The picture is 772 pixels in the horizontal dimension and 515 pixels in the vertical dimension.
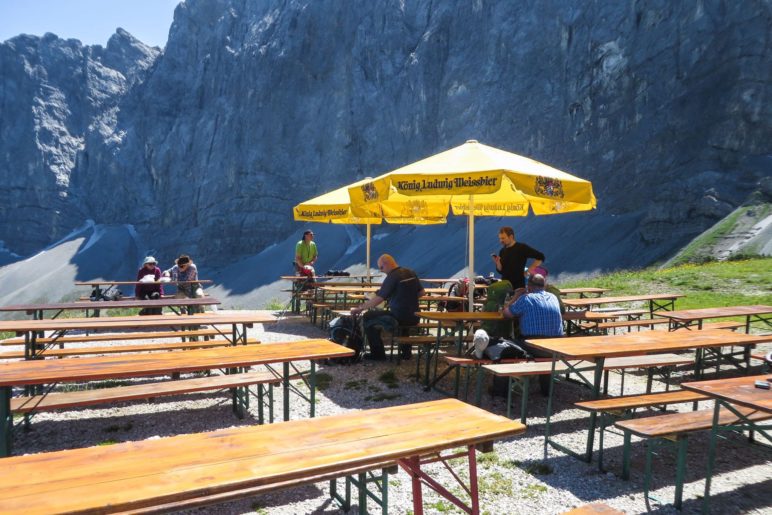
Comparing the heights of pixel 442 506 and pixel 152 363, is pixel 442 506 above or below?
below

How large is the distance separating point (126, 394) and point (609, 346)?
4.44 m

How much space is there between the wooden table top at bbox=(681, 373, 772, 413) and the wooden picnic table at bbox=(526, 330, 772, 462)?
2.93 feet

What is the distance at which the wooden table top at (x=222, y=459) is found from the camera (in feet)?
6.64

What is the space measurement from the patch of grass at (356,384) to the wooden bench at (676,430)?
3.34 m

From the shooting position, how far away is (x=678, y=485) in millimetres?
3689

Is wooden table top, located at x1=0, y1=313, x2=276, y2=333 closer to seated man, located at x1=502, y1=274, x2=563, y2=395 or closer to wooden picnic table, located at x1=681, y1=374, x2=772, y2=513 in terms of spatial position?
seated man, located at x1=502, y1=274, x2=563, y2=395

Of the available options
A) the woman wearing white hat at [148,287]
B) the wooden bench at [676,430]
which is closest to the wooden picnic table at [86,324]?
the wooden bench at [676,430]

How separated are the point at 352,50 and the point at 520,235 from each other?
109 feet

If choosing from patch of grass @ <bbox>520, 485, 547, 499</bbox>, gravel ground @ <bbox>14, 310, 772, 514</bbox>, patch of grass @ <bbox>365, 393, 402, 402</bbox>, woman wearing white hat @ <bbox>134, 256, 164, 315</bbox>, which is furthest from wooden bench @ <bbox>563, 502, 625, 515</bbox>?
woman wearing white hat @ <bbox>134, 256, 164, 315</bbox>

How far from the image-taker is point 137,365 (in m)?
4.39

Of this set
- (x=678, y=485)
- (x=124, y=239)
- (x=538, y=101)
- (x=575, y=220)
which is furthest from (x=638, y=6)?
(x=124, y=239)

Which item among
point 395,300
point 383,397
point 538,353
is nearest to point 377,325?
point 395,300

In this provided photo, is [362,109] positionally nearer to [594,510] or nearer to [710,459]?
[710,459]

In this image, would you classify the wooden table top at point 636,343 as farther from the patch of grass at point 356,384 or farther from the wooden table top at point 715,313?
the patch of grass at point 356,384
